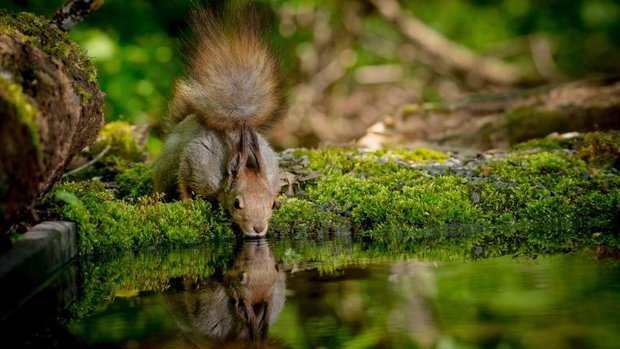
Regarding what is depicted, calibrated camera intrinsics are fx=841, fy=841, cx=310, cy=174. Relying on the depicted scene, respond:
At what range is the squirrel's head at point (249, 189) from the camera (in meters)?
6.22

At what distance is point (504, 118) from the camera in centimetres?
1033

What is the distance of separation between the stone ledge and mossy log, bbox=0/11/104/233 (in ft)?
0.70

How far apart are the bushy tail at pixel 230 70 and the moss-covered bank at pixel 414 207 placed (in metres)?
0.74

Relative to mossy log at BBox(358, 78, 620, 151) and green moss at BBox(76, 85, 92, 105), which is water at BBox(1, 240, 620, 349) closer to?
green moss at BBox(76, 85, 92, 105)

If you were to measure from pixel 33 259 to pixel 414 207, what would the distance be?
3211mm

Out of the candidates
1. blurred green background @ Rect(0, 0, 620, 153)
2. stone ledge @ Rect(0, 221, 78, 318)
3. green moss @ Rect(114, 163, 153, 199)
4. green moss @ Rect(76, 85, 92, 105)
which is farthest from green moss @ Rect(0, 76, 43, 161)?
blurred green background @ Rect(0, 0, 620, 153)

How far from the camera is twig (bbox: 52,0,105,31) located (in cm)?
618

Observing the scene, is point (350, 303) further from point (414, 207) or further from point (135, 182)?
point (135, 182)

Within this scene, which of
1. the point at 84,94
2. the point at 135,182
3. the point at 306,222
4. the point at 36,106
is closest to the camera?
the point at 36,106

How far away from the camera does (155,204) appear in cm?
641

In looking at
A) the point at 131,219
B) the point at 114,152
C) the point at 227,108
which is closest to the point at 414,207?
the point at 227,108

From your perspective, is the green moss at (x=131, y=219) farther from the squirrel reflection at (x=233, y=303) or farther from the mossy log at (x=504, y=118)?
the mossy log at (x=504, y=118)

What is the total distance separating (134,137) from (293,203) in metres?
3.38

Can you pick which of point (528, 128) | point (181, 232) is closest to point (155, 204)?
point (181, 232)
